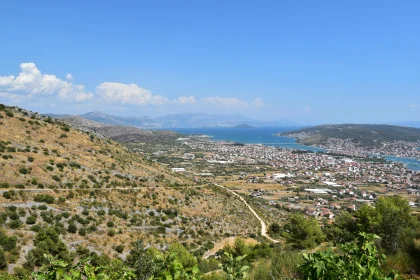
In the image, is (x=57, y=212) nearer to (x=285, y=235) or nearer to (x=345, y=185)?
(x=285, y=235)

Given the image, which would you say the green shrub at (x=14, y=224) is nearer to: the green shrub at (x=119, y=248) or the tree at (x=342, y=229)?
the green shrub at (x=119, y=248)

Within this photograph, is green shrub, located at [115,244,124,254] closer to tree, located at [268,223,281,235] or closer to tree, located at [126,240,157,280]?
tree, located at [126,240,157,280]

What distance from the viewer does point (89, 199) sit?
93.6 ft

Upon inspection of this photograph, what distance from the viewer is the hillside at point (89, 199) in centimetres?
2177

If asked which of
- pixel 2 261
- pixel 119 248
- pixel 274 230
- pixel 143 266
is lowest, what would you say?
pixel 274 230

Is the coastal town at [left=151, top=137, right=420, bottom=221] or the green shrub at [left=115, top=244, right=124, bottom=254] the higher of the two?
the green shrub at [left=115, top=244, right=124, bottom=254]

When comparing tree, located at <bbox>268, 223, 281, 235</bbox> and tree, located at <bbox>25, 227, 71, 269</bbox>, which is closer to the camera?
tree, located at <bbox>25, 227, 71, 269</bbox>

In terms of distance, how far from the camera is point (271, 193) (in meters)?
87.6

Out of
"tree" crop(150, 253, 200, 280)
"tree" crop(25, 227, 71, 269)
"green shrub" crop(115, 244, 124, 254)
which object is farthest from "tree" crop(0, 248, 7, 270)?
"tree" crop(150, 253, 200, 280)

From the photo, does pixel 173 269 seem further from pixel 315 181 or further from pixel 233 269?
pixel 315 181

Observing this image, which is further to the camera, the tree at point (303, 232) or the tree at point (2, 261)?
the tree at point (303, 232)

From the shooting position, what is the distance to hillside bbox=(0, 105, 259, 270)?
857 inches

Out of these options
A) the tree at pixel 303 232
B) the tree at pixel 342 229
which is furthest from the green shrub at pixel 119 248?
the tree at pixel 342 229

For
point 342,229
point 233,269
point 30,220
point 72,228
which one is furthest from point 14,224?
point 342,229
